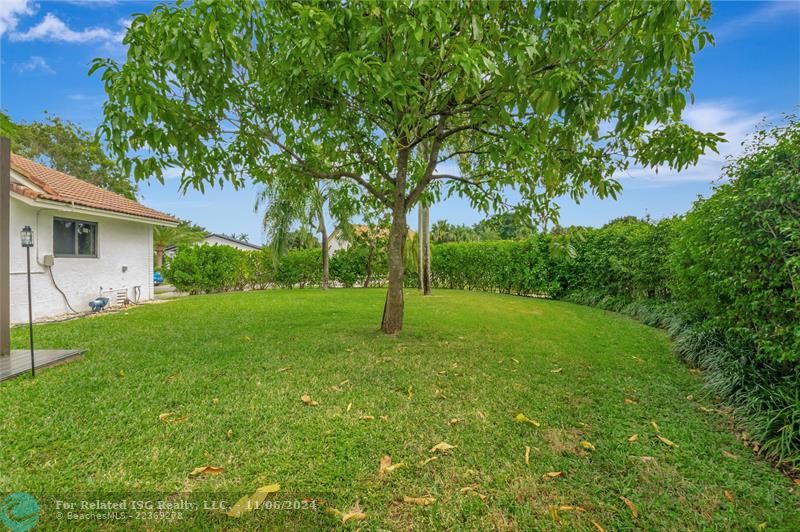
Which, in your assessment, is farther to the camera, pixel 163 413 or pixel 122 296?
pixel 122 296

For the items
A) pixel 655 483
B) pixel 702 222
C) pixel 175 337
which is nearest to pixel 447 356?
pixel 655 483

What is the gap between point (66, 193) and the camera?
364 inches

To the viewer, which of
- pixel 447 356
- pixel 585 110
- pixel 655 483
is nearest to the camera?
pixel 655 483

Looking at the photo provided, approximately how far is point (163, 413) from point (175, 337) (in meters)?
3.25

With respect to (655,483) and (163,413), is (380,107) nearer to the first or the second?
(163,413)

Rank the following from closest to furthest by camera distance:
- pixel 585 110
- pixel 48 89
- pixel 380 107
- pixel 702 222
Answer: pixel 585 110 → pixel 380 107 → pixel 702 222 → pixel 48 89

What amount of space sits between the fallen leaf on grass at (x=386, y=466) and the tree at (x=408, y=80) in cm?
264

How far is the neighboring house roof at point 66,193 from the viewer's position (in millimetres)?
8047

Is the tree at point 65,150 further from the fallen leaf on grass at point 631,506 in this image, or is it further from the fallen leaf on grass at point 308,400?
the fallen leaf on grass at point 631,506

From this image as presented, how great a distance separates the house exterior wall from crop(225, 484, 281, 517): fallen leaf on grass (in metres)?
9.39

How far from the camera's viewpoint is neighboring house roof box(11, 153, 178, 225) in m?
8.05

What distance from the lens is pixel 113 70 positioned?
3.29 m

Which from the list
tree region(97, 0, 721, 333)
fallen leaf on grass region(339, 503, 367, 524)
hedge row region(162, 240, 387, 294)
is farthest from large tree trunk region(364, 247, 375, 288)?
fallen leaf on grass region(339, 503, 367, 524)

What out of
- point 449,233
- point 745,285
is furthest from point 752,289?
point 449,233
